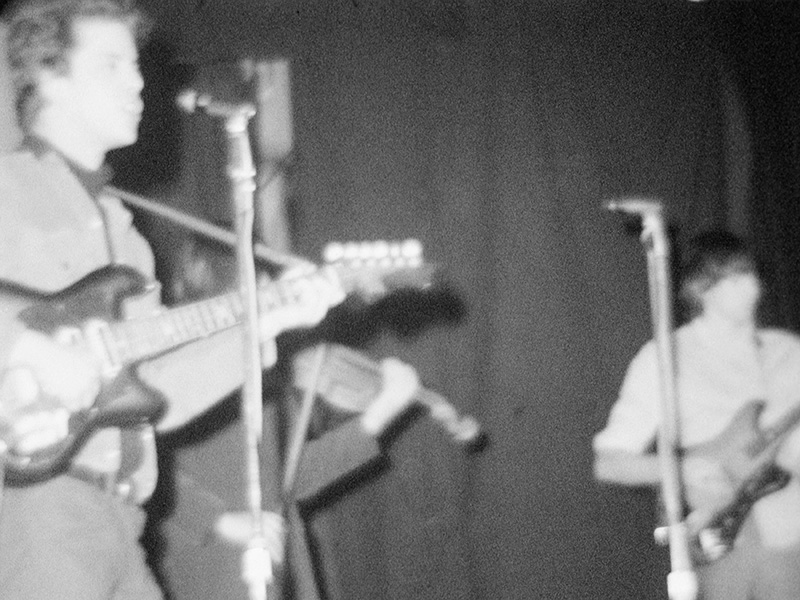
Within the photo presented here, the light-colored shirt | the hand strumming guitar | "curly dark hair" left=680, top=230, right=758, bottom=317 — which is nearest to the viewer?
the hand strumming guitar

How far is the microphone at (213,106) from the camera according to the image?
1.36 meters

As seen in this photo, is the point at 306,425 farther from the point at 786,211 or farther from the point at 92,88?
the point at 786,211

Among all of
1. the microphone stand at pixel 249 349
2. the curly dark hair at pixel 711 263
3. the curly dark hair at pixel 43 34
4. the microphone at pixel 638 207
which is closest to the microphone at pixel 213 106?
the microphone stand at pixel 249 349

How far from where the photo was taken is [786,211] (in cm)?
281

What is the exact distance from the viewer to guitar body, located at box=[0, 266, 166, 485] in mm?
1289

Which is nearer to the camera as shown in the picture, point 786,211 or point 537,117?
point 537,117

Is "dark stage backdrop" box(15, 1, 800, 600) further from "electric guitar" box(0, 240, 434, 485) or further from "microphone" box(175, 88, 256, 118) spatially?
"microphone" box(175, 88, 256, 118)

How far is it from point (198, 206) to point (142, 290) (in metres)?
0.78

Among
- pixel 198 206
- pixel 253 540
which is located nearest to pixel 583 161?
pixel 198 206

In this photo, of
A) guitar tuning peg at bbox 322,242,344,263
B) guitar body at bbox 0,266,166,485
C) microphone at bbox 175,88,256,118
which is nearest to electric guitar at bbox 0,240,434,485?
guitar body at bbox 0,266,166,485

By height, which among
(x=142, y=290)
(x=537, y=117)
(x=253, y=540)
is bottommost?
(x=253, y=540)

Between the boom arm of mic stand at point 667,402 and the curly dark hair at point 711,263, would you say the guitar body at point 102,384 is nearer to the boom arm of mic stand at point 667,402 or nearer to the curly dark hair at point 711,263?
the boom arm of mic stand at point 667,402

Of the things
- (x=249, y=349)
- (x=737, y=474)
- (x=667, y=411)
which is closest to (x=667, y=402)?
(x=667, y=411)

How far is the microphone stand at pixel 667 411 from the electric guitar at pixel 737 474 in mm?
448
